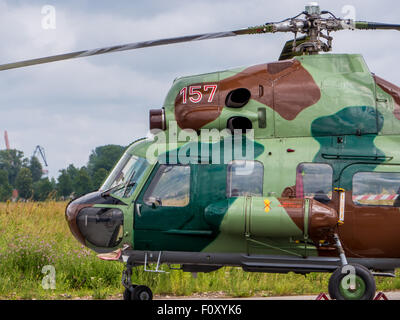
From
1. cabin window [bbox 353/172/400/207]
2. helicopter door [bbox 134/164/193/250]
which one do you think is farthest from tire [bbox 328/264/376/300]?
helicopter door [bbox 134/164/193/250]

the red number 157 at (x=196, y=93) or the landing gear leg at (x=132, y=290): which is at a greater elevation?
the red number 157 at (x=196, y=93)

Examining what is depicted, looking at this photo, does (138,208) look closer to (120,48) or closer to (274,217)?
(274,217)

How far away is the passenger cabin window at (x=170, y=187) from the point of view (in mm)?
7555

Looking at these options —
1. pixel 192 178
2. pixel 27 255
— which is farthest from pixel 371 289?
pixel 27 255

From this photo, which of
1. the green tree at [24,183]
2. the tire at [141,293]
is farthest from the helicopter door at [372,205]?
the green tree at [24,183]

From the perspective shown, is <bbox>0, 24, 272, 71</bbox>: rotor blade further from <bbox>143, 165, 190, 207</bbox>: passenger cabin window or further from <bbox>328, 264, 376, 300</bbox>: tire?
<bbox>328, 264, 376, 300</bbox>: tire

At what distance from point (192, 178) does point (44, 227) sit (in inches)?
257

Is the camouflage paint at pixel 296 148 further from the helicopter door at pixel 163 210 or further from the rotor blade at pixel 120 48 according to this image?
the rotor blade at pixel 120 48

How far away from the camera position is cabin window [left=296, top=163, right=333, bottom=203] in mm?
7340

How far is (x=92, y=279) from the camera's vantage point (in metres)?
10.2

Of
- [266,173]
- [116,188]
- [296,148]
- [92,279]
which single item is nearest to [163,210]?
[116,188]

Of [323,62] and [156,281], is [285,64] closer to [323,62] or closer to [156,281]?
[323,62]

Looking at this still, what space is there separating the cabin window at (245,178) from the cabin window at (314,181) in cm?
51

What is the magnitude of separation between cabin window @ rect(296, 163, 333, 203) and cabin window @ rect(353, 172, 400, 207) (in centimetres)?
35
